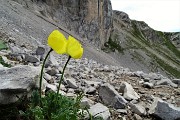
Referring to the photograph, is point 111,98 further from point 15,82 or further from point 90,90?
point 15,82

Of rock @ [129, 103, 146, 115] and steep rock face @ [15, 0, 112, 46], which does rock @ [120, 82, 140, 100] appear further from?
steep rock face @ [15, 0, 112, 46]

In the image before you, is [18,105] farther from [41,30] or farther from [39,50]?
[41,30]

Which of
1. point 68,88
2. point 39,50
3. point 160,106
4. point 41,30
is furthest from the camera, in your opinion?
point 41,30

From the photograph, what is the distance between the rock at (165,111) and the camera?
6680mm

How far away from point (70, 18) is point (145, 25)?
124 meters

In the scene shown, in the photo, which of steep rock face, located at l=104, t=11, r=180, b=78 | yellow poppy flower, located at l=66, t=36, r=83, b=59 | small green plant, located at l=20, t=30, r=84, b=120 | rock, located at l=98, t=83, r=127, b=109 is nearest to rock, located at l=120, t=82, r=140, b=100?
rock, located at l=98, t=83, r=127, b=109

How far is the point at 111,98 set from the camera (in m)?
6.99

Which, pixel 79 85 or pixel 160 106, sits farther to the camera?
pixel 79 85

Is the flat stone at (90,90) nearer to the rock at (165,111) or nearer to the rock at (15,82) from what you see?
the rock at (165,111)

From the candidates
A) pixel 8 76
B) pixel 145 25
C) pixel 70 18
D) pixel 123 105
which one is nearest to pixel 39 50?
pixel 123 105

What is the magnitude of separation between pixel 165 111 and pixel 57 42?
4.03 m

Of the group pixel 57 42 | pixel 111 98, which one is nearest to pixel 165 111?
pixel 111 98

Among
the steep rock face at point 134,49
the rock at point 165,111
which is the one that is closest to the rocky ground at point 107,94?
the rock at point 165,111

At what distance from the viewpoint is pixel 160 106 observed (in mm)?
6840
